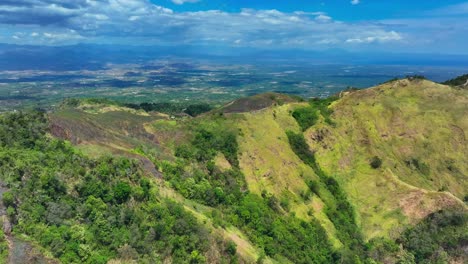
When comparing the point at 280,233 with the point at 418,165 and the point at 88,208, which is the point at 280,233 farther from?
the point at 418,165

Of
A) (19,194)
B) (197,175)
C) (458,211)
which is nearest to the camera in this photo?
(19,194)

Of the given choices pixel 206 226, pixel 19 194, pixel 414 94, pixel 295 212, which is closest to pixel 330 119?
pixel 414 94

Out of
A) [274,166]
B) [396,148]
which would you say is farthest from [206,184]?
[396,148]

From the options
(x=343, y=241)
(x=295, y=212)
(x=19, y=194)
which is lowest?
(x=343, y=241)

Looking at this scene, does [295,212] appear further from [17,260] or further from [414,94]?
[414,94]

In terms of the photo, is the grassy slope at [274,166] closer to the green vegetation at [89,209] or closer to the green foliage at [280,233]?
the green foliage at [280,233]

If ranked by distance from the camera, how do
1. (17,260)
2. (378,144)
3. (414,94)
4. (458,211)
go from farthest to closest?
(414,94) → (378,144) → (458,211) → (17,260)

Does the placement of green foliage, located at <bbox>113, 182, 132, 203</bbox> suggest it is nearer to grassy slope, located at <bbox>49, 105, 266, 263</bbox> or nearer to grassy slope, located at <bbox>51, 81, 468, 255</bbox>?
grassy slope, located at <bbox>49, 105, 266, 263</bbox>
